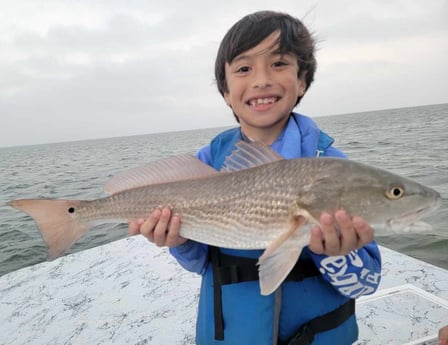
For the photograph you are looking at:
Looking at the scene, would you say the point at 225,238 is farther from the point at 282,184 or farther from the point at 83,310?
the point at 83,310

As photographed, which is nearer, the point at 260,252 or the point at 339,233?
the point at 339,233

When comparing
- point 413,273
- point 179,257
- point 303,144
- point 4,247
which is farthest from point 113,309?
point 4,247

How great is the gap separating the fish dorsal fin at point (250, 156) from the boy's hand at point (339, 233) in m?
0.54

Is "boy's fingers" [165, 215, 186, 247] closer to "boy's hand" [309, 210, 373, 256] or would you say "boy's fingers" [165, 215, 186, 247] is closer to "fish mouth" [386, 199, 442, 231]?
"boy's hand" [309, 210, 373, 256]

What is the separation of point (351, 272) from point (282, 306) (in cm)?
53

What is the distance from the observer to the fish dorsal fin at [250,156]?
2.45 meters

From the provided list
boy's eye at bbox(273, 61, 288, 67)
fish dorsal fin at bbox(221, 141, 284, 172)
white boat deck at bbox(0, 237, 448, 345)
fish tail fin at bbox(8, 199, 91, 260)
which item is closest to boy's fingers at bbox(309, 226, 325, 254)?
fish dorsal fin at bbox(221, 141, 284, 172)

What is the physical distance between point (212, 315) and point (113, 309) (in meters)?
2.10

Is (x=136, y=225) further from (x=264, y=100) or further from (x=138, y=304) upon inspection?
(x=138, y=304)

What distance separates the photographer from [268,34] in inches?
113

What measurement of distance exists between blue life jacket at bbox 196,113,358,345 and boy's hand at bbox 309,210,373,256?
42 centimetres

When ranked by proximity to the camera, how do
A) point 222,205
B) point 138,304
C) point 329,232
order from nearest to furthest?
point 329,232, point 222,205, point 138,304

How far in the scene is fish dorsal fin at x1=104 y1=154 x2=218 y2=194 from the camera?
2.63 metres

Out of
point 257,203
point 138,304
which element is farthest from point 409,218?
point 138,304
